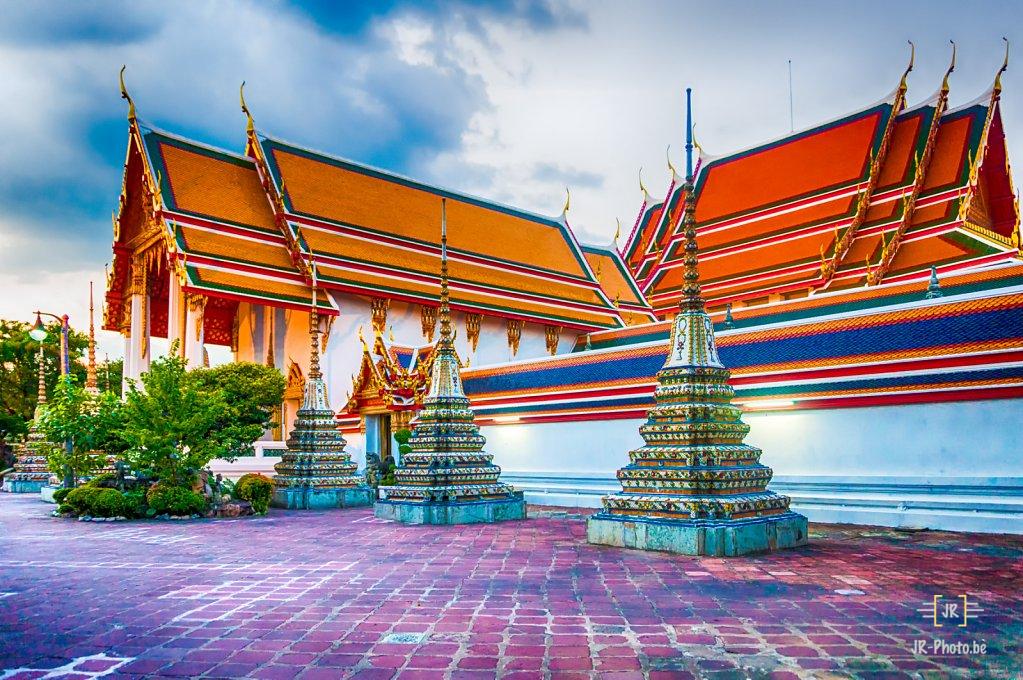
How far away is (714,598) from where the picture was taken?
4504 mm

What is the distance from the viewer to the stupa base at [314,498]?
40.2 ft

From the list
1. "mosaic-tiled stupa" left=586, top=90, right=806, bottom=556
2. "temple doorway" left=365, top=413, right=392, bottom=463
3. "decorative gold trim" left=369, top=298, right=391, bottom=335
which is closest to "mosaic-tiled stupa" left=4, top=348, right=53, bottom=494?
"decorative gold trim" left=369, top=298, right=391, bottom=335

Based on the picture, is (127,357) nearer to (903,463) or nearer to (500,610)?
(903,463)

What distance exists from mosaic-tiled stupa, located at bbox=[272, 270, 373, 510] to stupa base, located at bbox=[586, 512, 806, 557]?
6.52m

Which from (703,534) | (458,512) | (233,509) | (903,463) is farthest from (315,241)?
(703,534)

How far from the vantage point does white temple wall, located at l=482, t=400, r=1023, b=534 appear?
821 centimetres

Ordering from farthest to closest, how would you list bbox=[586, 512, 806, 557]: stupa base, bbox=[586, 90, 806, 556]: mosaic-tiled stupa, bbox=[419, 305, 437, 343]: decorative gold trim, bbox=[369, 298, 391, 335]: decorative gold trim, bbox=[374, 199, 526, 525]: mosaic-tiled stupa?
bbox=[419, 305, 437, 343]: decorative gold trim
bbox=[369, 298, 391, 335]: decorative gold trim
bbox=[374, 199, 526, 525]: mosaic-tiled stupa
bbox=[586, 90, 806, 556]: mosaic-tiled stupa
bbox=[586, 512, 806, 557]: stupa base

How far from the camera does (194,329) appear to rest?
2033 centimetres

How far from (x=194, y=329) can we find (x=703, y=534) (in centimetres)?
1739

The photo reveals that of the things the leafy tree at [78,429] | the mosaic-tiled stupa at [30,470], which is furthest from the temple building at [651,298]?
the mosaic-tiled stupa at [30,470]

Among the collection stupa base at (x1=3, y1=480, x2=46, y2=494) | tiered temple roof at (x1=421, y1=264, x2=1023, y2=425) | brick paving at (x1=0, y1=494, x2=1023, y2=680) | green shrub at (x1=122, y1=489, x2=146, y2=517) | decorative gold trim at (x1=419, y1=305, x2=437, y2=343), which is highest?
decorative gold trim at (x1=419, y1=305, x2=437, y2=343)

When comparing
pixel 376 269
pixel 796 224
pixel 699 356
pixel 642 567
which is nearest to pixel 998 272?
pixel 699 356

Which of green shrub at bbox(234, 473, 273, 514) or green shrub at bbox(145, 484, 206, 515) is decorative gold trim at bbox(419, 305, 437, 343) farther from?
green shrub at bbox(145, 484, 206, 515)

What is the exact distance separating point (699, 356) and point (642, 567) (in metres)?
2.28
